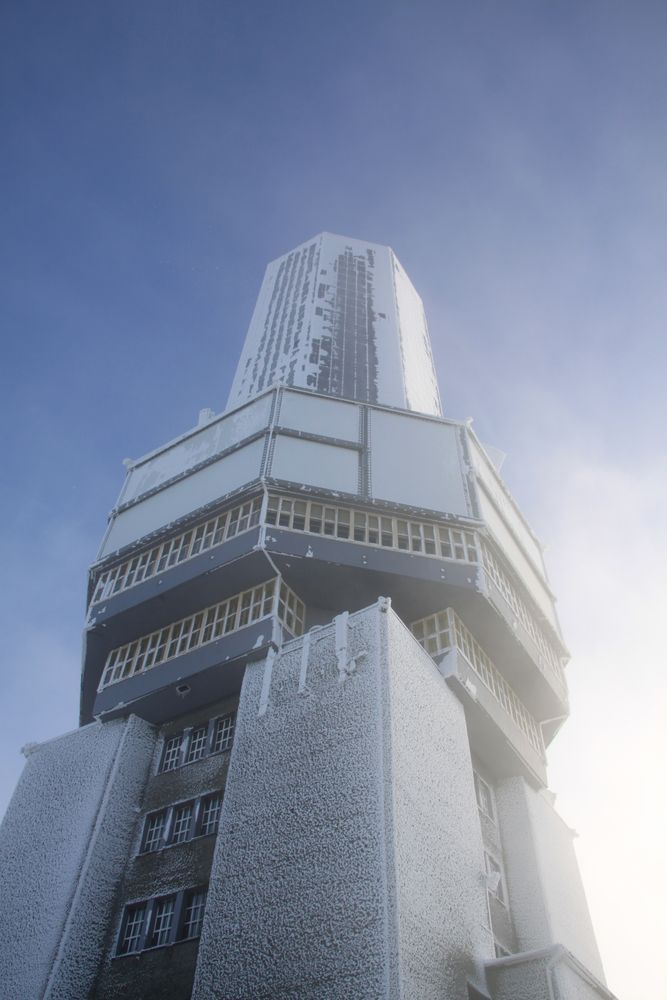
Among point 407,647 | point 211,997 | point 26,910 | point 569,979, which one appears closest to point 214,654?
point 407,647

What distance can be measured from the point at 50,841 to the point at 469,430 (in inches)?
1052

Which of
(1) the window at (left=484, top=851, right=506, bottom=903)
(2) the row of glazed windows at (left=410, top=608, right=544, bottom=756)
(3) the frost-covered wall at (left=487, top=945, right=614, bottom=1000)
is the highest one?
(2) the row of glazed windows at (left=410, top=608, right=544, bottom=756)

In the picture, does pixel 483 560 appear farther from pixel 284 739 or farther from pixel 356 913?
pixel 356 913

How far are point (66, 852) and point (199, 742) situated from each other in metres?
5.89

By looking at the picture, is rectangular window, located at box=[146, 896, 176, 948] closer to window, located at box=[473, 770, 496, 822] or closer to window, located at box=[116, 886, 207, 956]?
window, located at box=[116, 886, 207, 956]

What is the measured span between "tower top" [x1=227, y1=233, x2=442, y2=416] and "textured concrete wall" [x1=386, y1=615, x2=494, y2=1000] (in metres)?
23.1

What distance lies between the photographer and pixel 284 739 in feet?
80.4

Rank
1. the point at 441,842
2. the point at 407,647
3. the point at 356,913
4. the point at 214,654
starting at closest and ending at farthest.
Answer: the point at 356,913 → the point at 441,842 → the point at 407,647 → the point at 214,654

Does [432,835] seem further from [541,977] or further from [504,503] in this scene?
[504,503]

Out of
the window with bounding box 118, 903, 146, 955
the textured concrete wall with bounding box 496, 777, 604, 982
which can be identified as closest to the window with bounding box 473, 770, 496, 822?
the textured concrete wall with bounding box 496, 777, 604, 982

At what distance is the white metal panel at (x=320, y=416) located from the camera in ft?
124

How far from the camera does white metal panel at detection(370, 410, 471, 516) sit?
34.8m

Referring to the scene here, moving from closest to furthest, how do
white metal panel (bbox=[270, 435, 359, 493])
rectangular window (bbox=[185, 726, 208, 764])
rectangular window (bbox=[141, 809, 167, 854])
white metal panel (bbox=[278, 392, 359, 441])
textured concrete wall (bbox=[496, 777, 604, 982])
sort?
rectangular window (bbox=[141, 809, 167, 854]) → textured concrete wall (bbox=[496, 777, 604, 982]) → rectangular window (bbox=[185, 726, 208, 764]) → white metal panel (bbox=[270, 435, 359, 493]) → white metal panel (bbox=[278, 392, 359, 441])

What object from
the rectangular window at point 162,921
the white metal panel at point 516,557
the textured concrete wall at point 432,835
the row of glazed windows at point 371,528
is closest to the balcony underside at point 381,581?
the row of glazed windows at point 371,528
